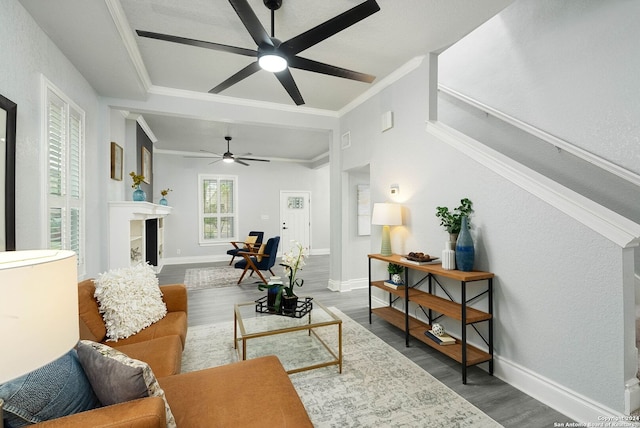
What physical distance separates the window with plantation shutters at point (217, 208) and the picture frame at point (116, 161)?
3.52 metres

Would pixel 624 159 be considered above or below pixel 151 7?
below

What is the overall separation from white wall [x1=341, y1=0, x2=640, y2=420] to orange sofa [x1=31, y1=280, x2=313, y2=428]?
5.71 ft

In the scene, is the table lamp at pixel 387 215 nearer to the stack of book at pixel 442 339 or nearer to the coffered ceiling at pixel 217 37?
the stack of book at pixel 442 339

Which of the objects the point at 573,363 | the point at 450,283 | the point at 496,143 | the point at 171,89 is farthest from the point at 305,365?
the point at 171,89

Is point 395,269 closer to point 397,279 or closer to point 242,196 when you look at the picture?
point 397,279

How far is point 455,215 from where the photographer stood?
2.52 m

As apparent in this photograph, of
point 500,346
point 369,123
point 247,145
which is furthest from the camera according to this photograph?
point 247,145

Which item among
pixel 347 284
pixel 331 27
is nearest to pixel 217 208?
pixel 347 284

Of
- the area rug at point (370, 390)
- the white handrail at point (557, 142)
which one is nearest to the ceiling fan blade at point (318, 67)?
the white handrail at point (557, 142)

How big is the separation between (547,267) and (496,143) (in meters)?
2.15

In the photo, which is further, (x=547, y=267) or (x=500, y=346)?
(x=500, y=346)

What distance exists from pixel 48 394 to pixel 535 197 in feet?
8.90

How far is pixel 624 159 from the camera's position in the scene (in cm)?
251

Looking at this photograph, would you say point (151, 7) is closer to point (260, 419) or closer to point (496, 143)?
point (260, 419)
